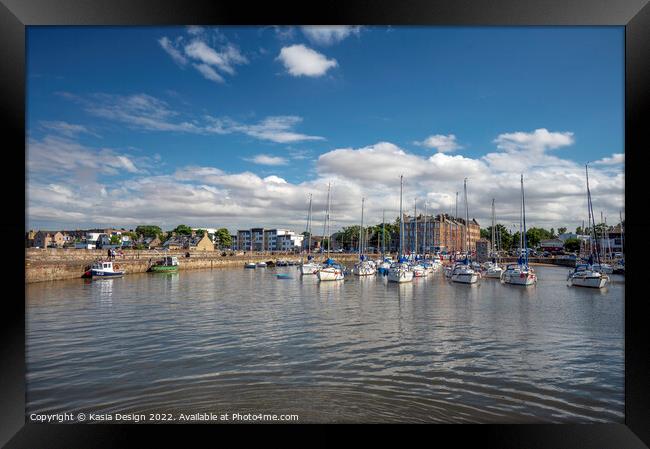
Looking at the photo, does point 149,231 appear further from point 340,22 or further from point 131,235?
point 340,22

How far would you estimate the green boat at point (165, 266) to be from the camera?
1284 inches

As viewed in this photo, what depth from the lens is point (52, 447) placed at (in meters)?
3.49

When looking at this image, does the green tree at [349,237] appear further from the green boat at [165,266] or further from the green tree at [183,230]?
the green boat at [165,266]

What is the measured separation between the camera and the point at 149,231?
8275 centimetres

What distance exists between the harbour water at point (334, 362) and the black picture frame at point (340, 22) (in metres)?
1.34

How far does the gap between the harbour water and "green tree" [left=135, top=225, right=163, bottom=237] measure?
72.4 meters

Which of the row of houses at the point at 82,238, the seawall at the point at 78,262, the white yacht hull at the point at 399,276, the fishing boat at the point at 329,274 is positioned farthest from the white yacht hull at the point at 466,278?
the row of houses at the point at 82,238

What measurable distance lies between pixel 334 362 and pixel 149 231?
83.4 metres

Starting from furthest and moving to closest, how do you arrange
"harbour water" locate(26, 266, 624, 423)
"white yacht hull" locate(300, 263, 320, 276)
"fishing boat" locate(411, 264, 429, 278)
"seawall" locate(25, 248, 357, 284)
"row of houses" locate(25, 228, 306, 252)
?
"row of houses" locate(25, 228, 306, 252)
"white yacht hull" locate(300, 263, 320, 276)
"fishing boat" locate(411, 264, 429, 278)
"seawall" locate(25, 248, 357, 284)
"harbour water" locate(26, 266, 624, 423)

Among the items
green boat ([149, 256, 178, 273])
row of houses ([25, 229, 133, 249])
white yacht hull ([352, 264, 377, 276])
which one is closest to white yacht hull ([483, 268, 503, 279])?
white yacht hull ([352, 264, 377, 276])

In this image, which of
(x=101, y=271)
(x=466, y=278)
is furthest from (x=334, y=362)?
(x=101, y=271)

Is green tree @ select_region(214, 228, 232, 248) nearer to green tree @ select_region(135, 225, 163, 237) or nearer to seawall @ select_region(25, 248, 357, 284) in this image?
green tree @ select_region(135, 225, 163, 237)

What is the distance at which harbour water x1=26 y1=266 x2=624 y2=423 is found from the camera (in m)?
5.09

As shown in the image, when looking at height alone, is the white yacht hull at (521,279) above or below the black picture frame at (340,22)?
below
